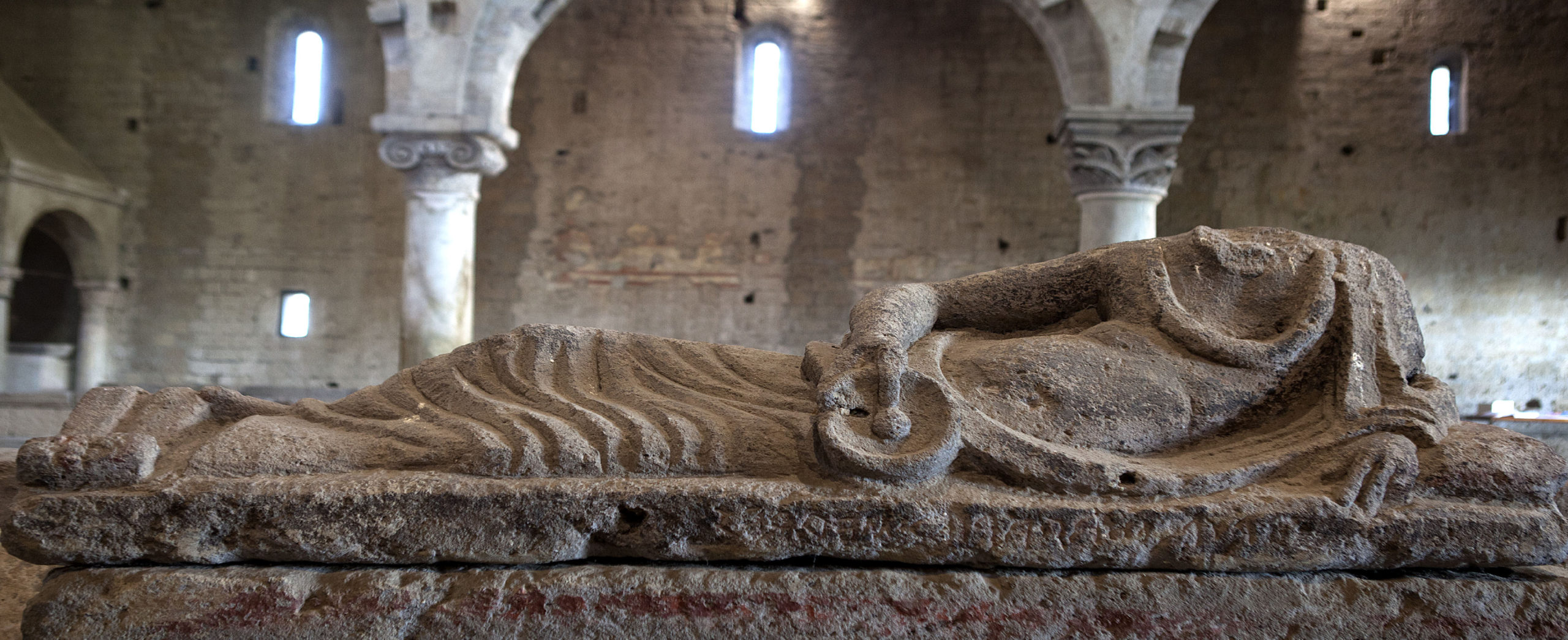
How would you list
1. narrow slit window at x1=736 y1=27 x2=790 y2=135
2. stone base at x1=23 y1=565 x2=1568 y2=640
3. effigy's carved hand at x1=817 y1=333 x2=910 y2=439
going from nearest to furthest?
1. stone base at x1=23 y1=565 x2=1568 y2=640
2. effigy's carved hand at x1=817 y1=333 x2=910 y2=439
3. narrow slit window at x1=736 y1=27 x2=790 y2=135

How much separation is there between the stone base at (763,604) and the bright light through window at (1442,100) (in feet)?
32.4

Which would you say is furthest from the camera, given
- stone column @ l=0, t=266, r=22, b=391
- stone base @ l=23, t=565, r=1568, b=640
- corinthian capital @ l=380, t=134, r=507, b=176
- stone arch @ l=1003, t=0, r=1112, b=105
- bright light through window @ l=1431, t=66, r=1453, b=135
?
bright light through window @ l=1431, t=66, r=1453, b=135

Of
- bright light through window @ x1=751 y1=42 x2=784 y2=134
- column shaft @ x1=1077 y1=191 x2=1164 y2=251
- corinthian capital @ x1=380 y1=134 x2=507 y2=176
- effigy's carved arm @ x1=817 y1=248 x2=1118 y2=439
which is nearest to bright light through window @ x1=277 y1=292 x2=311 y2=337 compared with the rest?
corinthian capital @ x1=380 y1=134 x2=507 y2=176

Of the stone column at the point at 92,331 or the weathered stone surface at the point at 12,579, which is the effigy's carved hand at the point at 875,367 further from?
the stone column at the point at 92,331

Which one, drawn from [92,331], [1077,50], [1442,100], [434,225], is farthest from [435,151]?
[1442,100]

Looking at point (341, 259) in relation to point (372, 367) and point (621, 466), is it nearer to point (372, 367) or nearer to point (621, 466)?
point (372, 367)

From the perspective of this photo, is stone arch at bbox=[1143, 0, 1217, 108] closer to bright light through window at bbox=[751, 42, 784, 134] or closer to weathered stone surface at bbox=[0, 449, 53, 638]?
bright light through window at bbox=[751, 42, 784, 134]

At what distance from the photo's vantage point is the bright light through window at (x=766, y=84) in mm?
10219

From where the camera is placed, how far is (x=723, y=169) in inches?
396

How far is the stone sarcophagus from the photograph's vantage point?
6.72 feet

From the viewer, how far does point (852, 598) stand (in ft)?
6.72

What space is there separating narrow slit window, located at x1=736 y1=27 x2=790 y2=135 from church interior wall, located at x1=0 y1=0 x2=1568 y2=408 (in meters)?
0.15

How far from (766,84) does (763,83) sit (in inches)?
1.3

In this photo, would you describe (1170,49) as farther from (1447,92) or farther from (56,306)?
(56,306)
